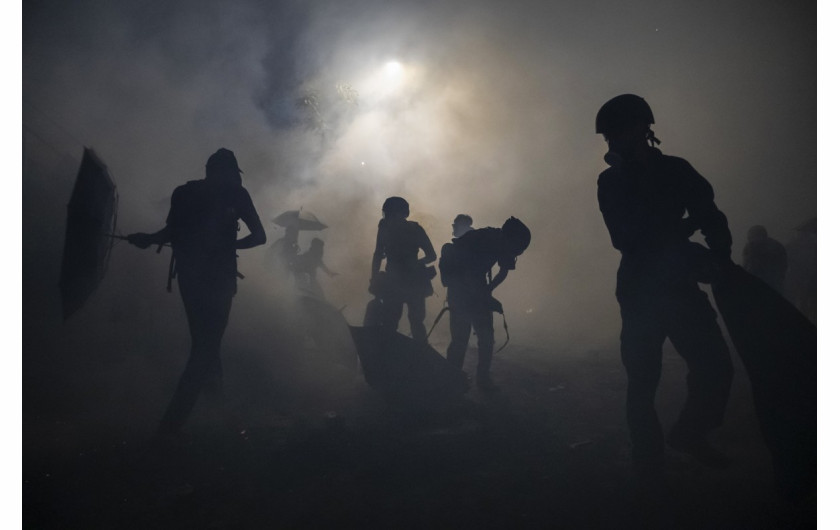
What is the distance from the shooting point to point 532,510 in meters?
1.73

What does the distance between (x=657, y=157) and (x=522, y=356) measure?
3978 millimetres

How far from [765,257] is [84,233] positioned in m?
5.85

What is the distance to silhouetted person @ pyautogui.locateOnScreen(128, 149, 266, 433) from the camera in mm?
2457

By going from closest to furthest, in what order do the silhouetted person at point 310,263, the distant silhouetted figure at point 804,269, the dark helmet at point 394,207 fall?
the dark helmet at point 394,207 → the distant silhouetted figure at point 804,269 → the silhouetted person at point 310,263

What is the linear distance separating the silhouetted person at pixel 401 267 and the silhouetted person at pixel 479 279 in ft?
1.55

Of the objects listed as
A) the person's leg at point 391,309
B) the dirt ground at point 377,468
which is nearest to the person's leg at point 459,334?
the dirt ground at point 377,468

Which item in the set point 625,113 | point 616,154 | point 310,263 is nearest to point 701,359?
point 616,154

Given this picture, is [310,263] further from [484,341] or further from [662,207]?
[662,207]

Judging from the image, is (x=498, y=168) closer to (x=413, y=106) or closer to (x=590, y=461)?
(x=413, y=106)

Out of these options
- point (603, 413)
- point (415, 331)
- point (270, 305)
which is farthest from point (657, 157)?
point (270, 305)

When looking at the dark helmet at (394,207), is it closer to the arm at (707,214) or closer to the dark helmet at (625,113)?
the dark helmet at (625,113)

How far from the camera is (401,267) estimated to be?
13.7ft

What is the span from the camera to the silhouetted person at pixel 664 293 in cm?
183

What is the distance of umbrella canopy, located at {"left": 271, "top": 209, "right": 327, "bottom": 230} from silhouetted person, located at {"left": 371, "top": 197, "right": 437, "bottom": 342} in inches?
122
